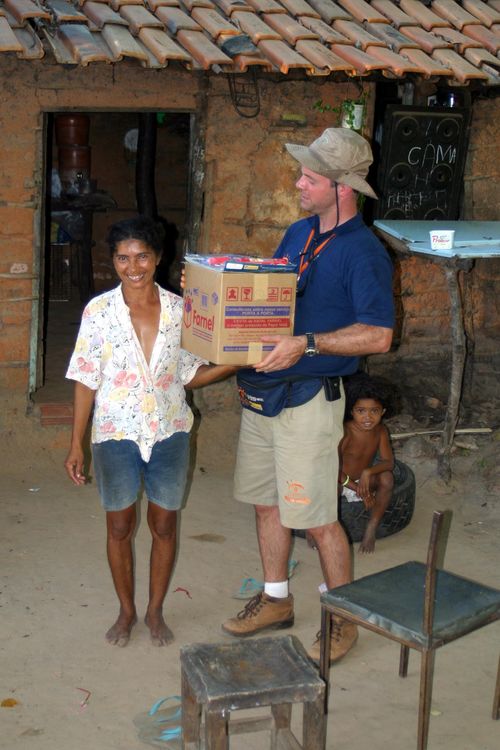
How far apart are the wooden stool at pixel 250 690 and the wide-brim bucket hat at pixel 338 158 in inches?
72.0

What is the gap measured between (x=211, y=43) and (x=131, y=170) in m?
6.21

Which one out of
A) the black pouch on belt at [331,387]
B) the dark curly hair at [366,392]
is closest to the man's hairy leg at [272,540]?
the black pouch on belt at [331,387]

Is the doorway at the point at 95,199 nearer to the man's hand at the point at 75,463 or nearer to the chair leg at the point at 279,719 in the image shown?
the man's hand at the point at 75,463

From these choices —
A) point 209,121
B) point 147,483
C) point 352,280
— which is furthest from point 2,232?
point 352,280

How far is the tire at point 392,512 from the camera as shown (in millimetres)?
5633

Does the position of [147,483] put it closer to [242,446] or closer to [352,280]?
[242,446]

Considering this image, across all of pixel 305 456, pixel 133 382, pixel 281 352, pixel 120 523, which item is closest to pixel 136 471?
pixel 120 523

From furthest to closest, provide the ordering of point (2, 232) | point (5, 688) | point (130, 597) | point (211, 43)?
point (2, 232), point (211, 43), point (130, 597), point (5, 688)

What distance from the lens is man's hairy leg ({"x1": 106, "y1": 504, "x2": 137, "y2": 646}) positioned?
4.24m

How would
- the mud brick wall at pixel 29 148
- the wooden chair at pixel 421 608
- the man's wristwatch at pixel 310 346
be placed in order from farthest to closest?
the mud brick wall at pixel 29 148
the man's wristwatch at pixel 310 346
the wooden chair at pixel 421 608

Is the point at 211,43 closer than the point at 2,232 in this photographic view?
Yes

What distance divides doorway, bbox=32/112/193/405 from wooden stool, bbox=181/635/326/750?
584 centimetres

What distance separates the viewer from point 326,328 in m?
4.06

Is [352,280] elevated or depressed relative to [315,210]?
depressed
